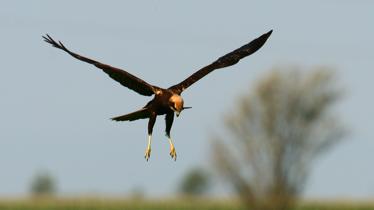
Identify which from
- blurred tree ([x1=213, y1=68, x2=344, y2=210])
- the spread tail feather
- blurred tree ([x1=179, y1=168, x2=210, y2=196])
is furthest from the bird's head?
blurred tree ([x1=179, y1=168, x2=210, y2=196])

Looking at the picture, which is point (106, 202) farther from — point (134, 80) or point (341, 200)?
point (134, 80)

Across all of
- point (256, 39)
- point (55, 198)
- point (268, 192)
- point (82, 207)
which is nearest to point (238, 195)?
point (268, 192)

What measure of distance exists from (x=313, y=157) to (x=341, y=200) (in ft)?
55.8

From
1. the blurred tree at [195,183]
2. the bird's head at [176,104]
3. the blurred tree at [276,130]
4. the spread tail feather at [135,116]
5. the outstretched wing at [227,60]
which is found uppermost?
the blurred tree at [195,183]

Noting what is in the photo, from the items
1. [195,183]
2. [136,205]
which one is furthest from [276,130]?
[195,183]

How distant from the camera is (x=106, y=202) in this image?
2943 inches

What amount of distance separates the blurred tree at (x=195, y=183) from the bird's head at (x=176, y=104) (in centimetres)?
12828

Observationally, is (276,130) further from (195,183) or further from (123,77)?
(195,183)

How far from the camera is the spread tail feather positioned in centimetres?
1181

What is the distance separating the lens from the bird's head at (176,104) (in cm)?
1060

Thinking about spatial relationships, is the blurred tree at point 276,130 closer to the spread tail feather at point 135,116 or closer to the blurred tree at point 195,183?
the spread tail feather at point 135,116

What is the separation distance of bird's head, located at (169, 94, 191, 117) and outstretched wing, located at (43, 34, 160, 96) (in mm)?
600

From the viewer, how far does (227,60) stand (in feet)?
44.5

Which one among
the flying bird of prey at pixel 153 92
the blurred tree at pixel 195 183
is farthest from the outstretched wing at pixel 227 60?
the blurred tree at pixel 195 183
